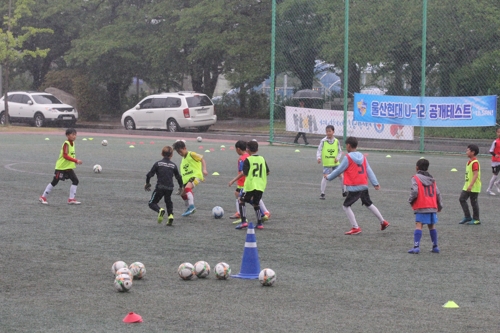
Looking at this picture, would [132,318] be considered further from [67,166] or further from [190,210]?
[67,166]

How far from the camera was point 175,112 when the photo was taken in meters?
38.6

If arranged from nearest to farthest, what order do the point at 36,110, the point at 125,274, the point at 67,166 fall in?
the point at 125,274, the point at 67,166, the point at 36,110

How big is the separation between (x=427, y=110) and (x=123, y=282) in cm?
2015

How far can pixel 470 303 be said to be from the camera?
8.01 metres

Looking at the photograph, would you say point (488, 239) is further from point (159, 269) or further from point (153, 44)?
point (153, 44)

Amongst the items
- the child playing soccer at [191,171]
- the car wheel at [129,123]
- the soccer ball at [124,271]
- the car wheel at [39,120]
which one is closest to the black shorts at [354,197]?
the child playing soccer at [191,171]

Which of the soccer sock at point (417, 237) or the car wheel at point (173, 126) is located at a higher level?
the car wheel at point (173, 126)

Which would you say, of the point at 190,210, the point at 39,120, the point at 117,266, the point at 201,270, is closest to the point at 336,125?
the point at 190,210

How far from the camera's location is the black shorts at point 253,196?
1267 centimetres

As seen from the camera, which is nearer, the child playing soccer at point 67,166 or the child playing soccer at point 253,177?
the child playing soccer at point 253,177

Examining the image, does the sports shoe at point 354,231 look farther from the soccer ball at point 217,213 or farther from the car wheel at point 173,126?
the car wheel at point 173,126

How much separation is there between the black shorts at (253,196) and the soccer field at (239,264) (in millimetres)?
481

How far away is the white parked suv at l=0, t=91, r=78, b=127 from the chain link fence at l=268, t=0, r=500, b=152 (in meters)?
14.7

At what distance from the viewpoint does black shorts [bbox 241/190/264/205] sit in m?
12.7
